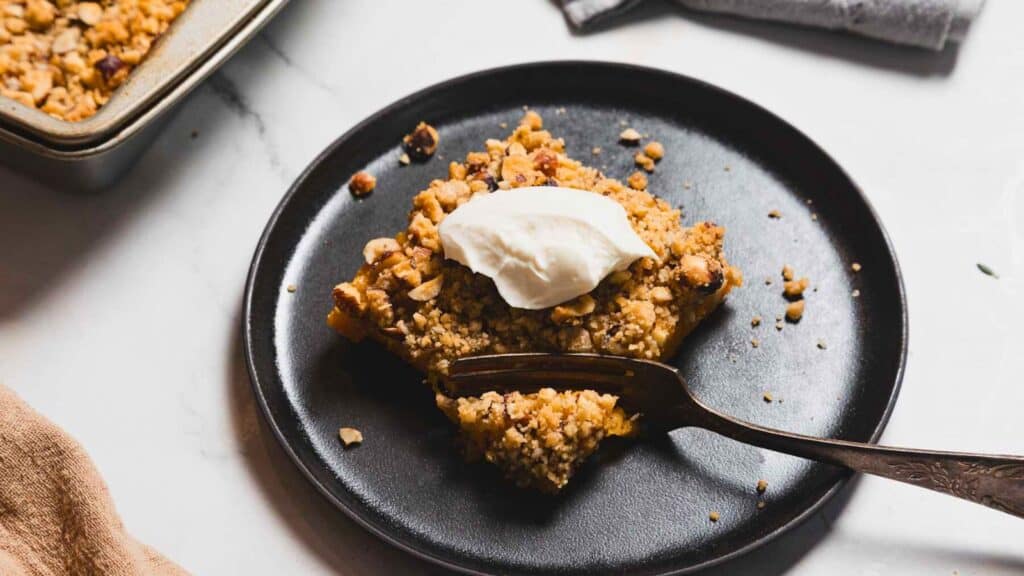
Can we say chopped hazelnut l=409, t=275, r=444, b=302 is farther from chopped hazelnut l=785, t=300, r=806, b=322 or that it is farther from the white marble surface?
chopped hazelnut l=785, t=300, r=806, b=322

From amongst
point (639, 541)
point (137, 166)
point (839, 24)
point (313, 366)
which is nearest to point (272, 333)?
point (313, 366)

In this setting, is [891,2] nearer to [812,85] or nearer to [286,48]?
Answer: [812,85]

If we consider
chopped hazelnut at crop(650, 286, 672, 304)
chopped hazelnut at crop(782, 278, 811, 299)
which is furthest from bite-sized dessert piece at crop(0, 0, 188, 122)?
chopped hazelnut at crop(782, 278, 811, 299)

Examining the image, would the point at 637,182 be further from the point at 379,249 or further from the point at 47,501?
the point at 47,501

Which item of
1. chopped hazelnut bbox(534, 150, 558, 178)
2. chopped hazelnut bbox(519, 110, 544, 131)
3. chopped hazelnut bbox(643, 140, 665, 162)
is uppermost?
chopped hazelnut bbox(534, 150, 558, 178)

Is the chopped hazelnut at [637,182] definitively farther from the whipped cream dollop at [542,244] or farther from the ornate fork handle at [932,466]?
the ornate fork handle at [932,466]

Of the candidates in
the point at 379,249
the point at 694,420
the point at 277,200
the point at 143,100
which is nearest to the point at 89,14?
the point at 143,100
